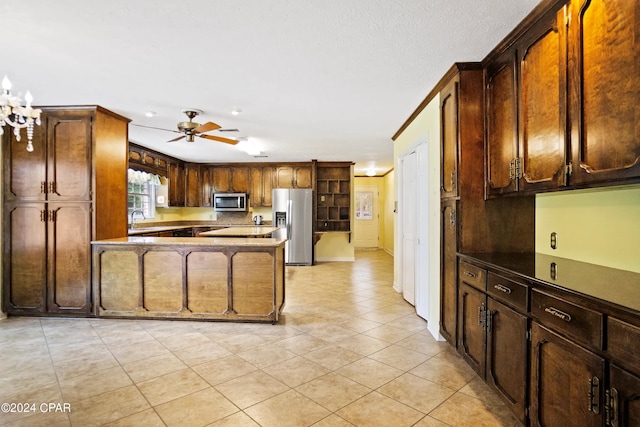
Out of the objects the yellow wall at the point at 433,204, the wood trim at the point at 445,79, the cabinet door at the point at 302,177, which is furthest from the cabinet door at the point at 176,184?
the yellow wall at the point at 433,204

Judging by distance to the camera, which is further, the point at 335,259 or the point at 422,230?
the point at 335,259

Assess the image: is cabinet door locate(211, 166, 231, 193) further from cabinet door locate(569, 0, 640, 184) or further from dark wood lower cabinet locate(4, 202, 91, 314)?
cabinet door locate(569, 0, 640, 184)

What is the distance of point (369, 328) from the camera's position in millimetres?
3486

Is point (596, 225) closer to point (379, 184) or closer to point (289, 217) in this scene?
point (289, 217)

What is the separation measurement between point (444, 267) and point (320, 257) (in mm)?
5291

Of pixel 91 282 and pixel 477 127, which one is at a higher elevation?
pixel 477 127

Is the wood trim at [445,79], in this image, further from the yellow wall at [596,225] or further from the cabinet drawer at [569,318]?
the cabinet drawer at [569,318]

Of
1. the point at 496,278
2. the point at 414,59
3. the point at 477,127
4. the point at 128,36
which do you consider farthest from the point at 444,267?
the point at 128,36

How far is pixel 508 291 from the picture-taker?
189 centimetres

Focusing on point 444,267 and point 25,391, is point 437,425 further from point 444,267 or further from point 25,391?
point 25,391

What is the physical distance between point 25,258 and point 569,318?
495 centimetres

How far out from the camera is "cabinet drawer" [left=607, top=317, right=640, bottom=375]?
1.12m

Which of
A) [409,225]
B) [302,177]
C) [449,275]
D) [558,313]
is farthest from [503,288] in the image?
→ [302,177]

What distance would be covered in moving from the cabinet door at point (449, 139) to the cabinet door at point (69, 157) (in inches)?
147
